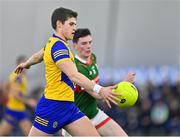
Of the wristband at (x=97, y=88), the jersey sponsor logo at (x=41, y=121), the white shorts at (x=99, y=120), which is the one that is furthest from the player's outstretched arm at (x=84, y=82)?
the white shorts at (x=99, y=120)

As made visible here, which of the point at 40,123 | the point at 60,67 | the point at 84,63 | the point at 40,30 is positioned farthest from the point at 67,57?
the point at 40,30

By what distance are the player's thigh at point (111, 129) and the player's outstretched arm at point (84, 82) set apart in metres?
1.92

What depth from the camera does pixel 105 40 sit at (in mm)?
23359

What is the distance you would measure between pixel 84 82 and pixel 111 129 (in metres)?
2.06

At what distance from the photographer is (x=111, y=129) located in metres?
9.71

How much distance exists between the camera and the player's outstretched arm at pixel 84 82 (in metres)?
7.62

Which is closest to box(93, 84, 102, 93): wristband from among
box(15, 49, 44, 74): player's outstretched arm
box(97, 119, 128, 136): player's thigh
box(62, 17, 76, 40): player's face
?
box(62, 17, 76, 40): player's face

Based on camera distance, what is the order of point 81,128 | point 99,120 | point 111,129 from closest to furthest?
1. point 81,128
2. point 111,129
3. point 99,120

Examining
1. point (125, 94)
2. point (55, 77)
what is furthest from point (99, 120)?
point (125, 94)

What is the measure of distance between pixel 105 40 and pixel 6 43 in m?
3.52

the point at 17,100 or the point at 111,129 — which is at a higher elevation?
the point at 111,129

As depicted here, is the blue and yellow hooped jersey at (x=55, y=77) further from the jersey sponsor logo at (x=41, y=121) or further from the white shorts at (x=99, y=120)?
the white shorts at (x=99, y=120)

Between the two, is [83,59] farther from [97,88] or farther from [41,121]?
[97,88]

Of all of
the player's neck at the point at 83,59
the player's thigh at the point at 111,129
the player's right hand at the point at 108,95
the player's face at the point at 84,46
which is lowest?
the player's thigh at the point at 111,129
